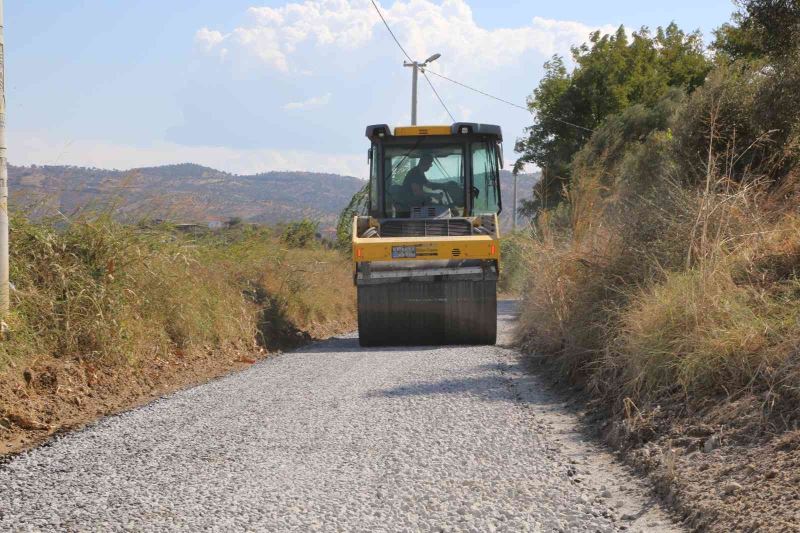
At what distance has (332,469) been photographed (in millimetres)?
5277

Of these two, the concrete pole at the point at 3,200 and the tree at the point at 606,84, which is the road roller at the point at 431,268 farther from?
the tree at the point at 606,84

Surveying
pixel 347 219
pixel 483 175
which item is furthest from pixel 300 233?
pixel 483 175

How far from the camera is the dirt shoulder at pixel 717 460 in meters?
4.17

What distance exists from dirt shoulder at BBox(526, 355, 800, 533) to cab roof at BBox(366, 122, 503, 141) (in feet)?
26.0

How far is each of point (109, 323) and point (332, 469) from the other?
177 inches

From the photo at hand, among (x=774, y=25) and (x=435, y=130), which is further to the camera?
(x=435, y=130)

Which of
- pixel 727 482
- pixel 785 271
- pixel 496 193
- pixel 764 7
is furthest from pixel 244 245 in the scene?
pixel 727 482

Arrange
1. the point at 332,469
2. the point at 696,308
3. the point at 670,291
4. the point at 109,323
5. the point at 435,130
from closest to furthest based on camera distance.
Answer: the point at 332,469, the point at 696,308, the point at 670,291, the point at 109,323, the point at 435,130

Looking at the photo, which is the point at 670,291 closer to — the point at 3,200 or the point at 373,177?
the point at 3,200

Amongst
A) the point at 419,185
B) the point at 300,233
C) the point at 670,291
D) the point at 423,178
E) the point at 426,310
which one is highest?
the point at 423,178

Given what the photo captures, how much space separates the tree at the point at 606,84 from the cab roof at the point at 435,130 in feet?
64.6

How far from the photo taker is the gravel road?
14.5ft

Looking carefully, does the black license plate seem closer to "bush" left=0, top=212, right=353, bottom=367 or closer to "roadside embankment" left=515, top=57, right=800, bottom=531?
"roadside embankment" left=515, top=57, right=800, bottom=531

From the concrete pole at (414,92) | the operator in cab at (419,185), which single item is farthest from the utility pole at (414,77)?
the operator in cab at (419,185)
